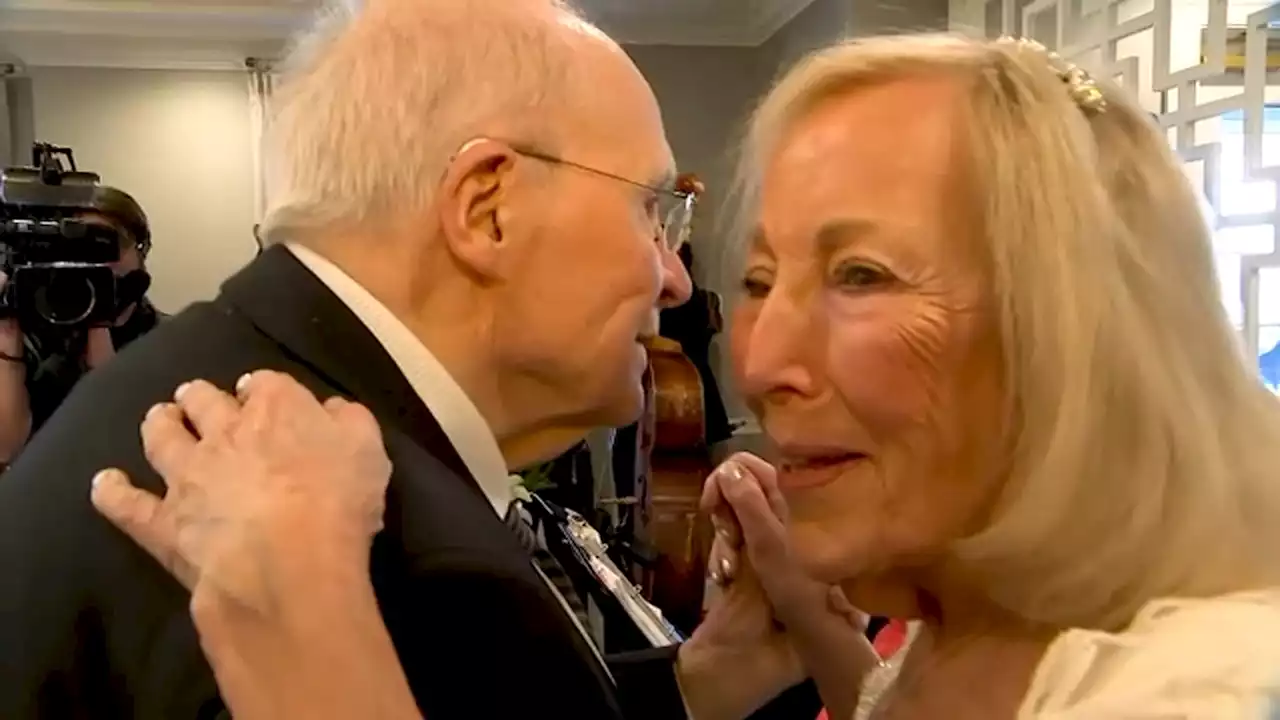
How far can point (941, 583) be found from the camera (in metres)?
0.96

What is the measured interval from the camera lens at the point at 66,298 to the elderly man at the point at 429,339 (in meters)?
1.31

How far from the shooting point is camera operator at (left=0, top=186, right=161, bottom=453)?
6.88ft

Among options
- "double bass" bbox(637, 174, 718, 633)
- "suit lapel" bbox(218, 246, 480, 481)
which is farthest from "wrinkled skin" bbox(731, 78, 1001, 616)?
"double bass" bbox(637, 174, 718, 633)

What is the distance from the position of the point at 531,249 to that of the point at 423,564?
1.00 ft

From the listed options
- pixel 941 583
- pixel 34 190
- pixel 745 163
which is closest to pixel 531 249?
pixel 745 163

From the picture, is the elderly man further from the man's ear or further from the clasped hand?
the clasped hand

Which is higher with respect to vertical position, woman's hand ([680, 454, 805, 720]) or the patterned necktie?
the patterned necktie

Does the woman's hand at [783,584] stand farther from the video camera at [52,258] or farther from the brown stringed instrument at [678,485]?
the brown stringed instrument at [678,485]

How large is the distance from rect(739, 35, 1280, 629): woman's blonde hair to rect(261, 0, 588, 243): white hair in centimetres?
32

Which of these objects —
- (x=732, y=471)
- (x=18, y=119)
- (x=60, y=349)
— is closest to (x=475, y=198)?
(x=732, y=471)

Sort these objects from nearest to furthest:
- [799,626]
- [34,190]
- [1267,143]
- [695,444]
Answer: [799,626]
[34,190]
[1267,143]
[695,444]

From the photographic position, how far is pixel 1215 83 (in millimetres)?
2773

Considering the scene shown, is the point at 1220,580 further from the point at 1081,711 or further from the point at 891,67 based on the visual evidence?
the point at 891,67

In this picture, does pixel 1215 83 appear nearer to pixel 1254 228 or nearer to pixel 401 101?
pixel 1254 228
